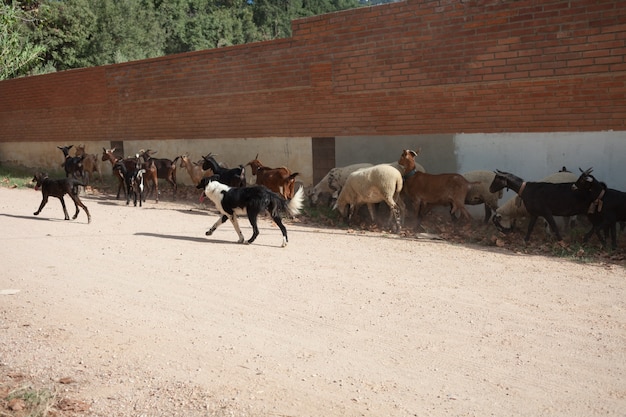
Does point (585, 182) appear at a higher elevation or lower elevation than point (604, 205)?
higher

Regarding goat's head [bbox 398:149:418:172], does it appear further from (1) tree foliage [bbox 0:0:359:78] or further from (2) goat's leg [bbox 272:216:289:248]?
(1) tree foliage [bbox 0:0:359:78]

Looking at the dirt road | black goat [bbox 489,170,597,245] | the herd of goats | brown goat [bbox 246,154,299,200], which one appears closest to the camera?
the dirt road

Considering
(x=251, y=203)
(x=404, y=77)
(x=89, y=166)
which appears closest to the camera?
(x=251, y=203)

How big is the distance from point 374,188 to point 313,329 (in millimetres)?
6223

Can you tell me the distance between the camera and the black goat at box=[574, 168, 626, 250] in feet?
32.8

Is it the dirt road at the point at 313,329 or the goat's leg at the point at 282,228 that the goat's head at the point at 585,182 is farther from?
the goat's leg at the point at 282,228

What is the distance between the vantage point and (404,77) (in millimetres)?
13680

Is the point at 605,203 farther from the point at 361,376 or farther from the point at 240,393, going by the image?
the point at 240,393

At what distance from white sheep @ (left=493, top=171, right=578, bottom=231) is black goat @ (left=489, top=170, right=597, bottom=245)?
0.50 meters

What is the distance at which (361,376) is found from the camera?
528 centimetres

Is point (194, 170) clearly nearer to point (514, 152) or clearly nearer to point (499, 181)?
point (514, 152)

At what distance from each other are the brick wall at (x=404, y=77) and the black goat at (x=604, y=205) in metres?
1.58

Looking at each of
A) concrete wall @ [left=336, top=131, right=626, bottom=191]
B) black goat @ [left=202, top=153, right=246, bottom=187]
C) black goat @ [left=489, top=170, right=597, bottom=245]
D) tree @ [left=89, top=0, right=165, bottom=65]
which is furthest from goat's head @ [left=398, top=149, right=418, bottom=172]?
tree @ [left=89, top=0, right=165, bottom=65]

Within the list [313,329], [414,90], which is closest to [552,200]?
[414,90]
